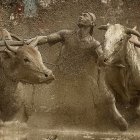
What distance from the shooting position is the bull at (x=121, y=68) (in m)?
7.03

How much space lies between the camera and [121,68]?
24.0ft

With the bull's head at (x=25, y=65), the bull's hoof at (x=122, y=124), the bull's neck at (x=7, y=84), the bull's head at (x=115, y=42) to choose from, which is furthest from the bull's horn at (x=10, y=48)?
the bull's hoof at (x=122, y=124)

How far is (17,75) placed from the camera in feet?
23.6

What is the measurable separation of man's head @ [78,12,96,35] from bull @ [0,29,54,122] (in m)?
0.62

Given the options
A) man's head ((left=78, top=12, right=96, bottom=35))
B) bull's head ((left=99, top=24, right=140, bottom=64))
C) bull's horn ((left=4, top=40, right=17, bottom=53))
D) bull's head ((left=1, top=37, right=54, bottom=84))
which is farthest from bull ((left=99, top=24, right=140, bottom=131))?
bull's horn ((left=4, top=40, right=17, bottom=53))

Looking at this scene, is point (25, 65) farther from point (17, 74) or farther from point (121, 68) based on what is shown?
point (121, 68)

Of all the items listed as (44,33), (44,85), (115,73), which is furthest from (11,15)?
(115,73)

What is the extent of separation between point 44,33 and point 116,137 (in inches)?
63.6

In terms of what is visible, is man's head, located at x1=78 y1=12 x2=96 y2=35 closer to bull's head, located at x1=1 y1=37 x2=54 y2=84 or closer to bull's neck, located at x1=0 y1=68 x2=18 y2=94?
bull's head, located at x1=1 y1=37 x2=54 y2=84

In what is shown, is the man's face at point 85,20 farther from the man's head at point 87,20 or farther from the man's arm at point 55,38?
the man's arm at point 55,38

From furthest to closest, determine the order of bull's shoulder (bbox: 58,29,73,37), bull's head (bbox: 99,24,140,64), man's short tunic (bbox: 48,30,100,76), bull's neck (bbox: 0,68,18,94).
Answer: bull's shoulder (bbox: 58,29,73,37)
man's short tunic (bbox: 48,30,100,76)
bull's neck (bbox: 0,68,18,94)
bull's head (bbox: 99,24,140,64)

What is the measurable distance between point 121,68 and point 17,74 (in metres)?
1.13

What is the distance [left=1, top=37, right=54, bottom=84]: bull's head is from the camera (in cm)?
700

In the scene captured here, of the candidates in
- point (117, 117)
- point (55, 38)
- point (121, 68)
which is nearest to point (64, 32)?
point (55, 38)
